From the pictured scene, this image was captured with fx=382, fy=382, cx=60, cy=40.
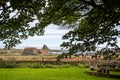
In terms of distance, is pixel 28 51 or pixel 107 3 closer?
pixel 107 3

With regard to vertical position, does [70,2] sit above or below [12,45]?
above

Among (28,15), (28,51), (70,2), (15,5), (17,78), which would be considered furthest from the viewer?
(28,51)

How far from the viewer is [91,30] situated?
1212 centimetres

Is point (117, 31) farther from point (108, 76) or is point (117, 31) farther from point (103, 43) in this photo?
point (108, 76)

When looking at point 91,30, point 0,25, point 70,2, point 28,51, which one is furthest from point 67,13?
point 28,51

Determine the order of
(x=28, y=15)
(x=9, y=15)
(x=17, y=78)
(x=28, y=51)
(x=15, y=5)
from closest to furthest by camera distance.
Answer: (x=15, y=5), (x=9, y=15), (x=28, y=15), (x=17, y=78), (x=28, y=51)

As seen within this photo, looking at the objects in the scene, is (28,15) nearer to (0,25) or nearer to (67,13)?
(0,25)

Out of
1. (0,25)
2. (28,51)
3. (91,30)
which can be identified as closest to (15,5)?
(0,25)

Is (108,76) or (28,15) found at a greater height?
(28,15)

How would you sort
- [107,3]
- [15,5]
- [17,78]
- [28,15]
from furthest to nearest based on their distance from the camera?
[17,78] → [28,15] → [107,3] → [15,5]

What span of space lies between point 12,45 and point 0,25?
3.52 feet

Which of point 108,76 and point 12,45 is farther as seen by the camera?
point 108,76

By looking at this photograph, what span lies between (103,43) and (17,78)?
17372 mm

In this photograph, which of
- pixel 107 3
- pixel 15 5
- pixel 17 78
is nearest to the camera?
pixel 15 5
